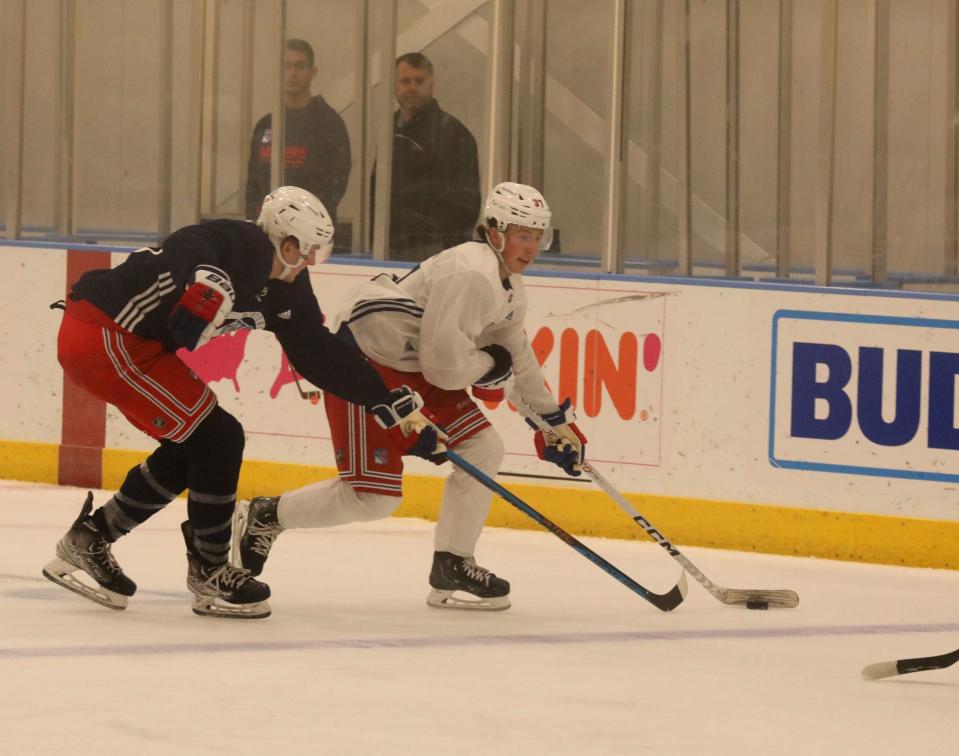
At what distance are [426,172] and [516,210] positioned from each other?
2200 millimetres

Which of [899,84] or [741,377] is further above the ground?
[899,84]

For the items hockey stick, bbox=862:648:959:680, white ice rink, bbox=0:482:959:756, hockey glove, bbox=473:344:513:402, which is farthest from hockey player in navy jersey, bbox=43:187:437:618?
hockey stick, bbox=862:648:959:680

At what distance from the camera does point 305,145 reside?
682cm

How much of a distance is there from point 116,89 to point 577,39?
7.00 feet

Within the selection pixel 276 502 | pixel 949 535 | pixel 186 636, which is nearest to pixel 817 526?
pixel 949 535

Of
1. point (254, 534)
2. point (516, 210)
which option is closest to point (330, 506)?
point (254, 534)

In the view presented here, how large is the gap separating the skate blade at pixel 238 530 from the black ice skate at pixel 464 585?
51 centimetres

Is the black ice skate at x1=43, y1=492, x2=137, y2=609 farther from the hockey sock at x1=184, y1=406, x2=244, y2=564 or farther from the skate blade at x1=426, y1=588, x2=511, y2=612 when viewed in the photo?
the skate blade at x1=426, y1=588, x2=511, y2=612

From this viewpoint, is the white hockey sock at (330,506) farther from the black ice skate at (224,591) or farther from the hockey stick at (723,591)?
the hockey stick at (723,591)

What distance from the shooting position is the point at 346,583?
4883 millimetres

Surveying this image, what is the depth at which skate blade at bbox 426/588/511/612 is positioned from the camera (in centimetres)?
455

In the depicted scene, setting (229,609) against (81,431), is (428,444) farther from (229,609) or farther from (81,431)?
(81,431)

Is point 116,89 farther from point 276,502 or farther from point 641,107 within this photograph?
point 276,502

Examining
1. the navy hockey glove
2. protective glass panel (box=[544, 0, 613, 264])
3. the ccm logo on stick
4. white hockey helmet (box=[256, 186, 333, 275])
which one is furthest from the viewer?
protective glass panel (box=[544, 0, 613, 264])
